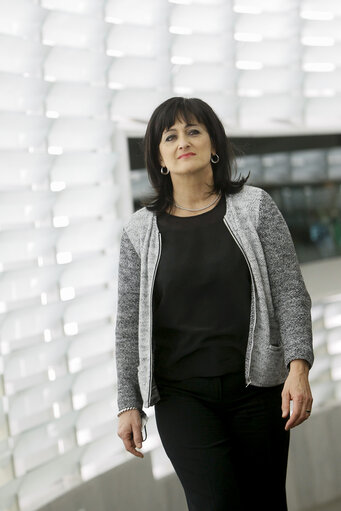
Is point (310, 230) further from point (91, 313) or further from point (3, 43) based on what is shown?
point (3, 43)

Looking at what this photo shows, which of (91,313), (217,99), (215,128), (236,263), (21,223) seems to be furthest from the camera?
(217,99)

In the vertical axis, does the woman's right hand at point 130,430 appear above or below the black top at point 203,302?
below

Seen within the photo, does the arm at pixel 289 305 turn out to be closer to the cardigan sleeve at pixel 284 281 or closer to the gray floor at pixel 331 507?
the cardigan sleeve at pixel 284 281

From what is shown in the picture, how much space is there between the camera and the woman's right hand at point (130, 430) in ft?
6.37

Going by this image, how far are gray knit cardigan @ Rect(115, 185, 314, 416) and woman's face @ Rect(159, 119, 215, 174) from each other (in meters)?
0.14

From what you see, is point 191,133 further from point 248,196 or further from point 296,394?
point 296,394

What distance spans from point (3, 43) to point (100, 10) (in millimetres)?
439

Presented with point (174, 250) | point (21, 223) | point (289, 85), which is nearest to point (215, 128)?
point (174, 250)

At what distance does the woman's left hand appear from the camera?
5.87 ft

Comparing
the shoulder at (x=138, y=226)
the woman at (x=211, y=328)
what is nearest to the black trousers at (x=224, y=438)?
the woman at (x=211, y=328)

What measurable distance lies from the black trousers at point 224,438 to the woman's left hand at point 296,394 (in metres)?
0.12

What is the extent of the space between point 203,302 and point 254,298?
0.13m

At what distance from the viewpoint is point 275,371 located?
74.9 inches

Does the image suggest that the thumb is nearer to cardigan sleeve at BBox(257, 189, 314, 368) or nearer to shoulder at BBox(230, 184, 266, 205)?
cardigan sleeve at BBox(257, 189, 314, 368)
